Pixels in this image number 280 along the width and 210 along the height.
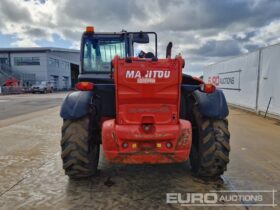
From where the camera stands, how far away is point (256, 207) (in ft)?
10.8

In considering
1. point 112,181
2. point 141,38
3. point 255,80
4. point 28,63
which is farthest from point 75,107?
point 28,63

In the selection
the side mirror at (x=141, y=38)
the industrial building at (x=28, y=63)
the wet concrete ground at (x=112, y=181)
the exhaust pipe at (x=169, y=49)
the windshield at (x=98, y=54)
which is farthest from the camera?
the industrial building at (x=28, y=63)

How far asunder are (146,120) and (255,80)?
10.3 metres

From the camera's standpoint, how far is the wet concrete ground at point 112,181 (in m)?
3.43

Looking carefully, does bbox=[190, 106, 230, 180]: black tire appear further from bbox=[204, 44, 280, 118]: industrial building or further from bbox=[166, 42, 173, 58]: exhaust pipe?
bbox=[204, 44, 280, 118]: industrial building

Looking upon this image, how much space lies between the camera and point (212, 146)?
12.8 feet

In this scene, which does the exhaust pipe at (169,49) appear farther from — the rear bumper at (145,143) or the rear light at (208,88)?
the rear bumper at (145,143)

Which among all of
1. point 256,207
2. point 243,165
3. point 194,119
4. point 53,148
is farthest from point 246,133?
point 53,148

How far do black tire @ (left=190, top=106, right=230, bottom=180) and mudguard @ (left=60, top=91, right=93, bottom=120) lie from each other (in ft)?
5.56

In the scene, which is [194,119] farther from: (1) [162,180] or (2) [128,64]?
(2) [128,64]

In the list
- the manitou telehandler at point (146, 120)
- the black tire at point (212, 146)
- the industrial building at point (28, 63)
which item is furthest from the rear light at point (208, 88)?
the industrial building at point (28, 63)

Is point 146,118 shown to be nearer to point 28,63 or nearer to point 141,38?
point 141,38

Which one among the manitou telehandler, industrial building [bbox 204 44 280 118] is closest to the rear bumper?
the manitou telehandler

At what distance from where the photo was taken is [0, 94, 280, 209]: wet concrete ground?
343 cm
